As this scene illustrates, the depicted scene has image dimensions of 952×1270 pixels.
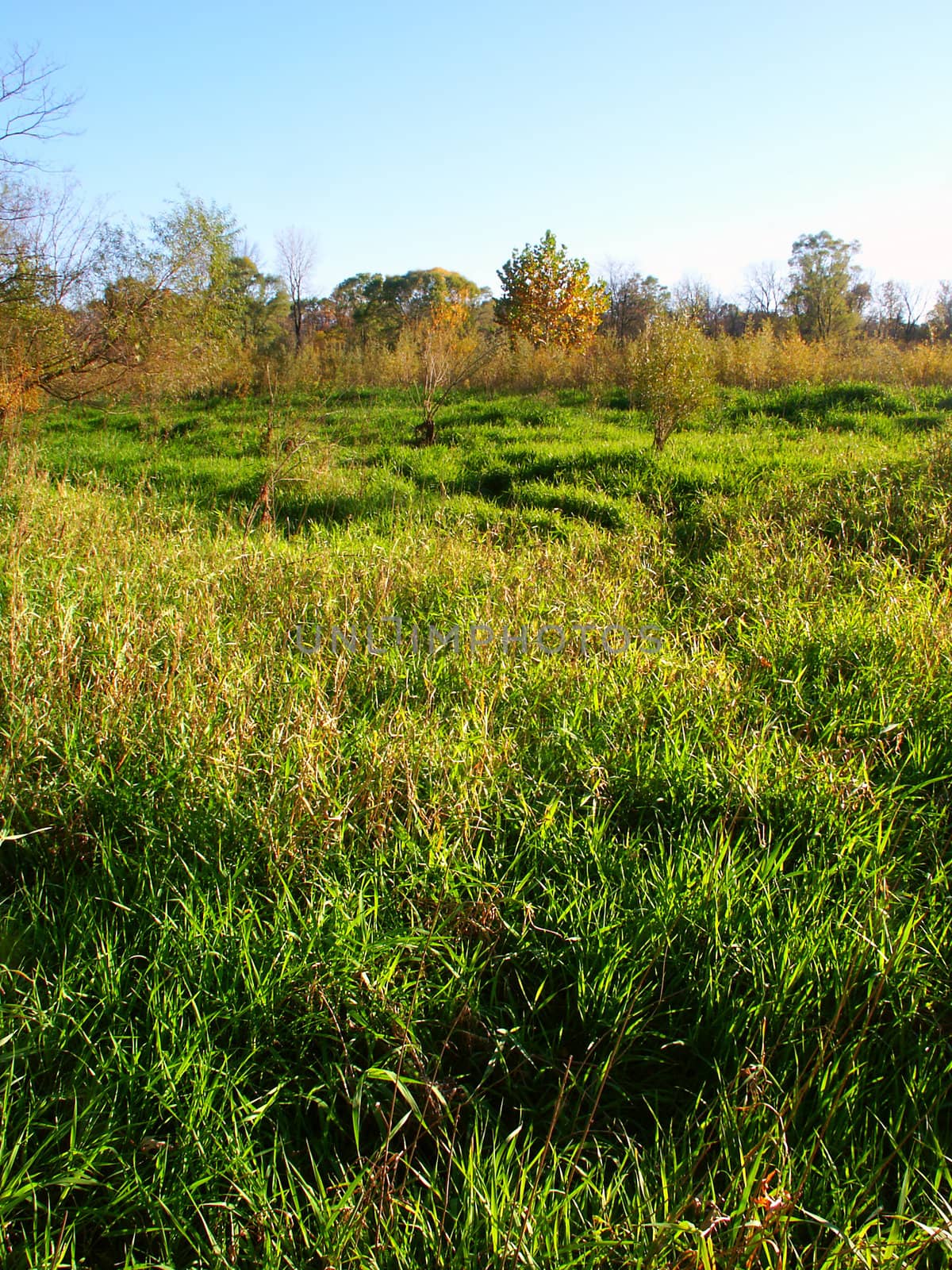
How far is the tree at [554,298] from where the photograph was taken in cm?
2225

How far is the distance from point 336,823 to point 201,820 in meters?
0.47

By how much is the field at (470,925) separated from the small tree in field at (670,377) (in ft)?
15.9

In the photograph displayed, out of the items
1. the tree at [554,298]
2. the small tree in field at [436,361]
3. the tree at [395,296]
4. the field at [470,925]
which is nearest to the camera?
the field at [470,925]

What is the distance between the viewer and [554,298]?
2250cm

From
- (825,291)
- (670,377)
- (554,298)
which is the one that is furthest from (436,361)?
(825,291)

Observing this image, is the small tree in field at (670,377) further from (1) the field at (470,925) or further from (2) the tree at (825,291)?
(2) the tree at (825,291)

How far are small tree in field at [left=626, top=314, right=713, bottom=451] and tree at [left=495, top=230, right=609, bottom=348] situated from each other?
1348 cm

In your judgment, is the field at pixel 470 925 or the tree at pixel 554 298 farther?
the tree at pixel 554 298

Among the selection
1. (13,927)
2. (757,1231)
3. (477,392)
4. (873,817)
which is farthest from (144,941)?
(477,392)

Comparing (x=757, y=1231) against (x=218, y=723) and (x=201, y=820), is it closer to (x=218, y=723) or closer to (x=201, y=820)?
(x=201, y=820)

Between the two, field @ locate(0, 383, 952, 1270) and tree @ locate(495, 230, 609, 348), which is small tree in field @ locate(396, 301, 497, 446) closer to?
tree @ locate(495, 230, 609, 348)

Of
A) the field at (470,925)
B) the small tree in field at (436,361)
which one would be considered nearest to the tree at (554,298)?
the small tree in field at (436,361)

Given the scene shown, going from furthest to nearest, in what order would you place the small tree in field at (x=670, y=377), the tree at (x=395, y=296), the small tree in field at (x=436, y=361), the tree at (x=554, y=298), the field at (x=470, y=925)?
1. the tree at (x=395, y=296)
2. the tree at (x=554, y=298)
3. the small tree in field at (x=436, y=361)
4. the small tree in field at (x=670, y=377)
5. the field at (x=470, y=925)

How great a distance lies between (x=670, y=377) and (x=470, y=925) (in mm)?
8212
